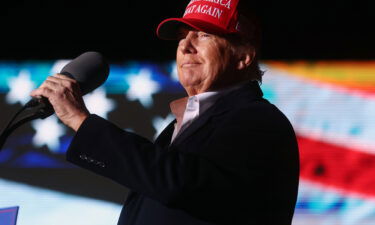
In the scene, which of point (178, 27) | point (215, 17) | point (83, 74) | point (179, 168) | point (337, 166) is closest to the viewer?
point (179, 168)

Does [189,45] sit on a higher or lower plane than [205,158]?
higher

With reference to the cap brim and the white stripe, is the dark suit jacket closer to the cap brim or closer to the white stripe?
the cap brim

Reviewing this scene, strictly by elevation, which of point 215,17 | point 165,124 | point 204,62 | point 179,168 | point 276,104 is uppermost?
point 215,17

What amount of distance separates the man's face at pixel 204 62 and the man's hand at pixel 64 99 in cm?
33

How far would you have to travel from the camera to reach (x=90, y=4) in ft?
9.38

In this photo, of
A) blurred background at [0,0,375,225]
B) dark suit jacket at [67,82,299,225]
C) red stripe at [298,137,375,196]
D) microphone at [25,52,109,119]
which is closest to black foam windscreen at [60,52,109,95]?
microphone at [25,52,109,119]

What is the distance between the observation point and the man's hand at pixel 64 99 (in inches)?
39.1

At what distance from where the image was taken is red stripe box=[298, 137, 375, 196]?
2.50 meters

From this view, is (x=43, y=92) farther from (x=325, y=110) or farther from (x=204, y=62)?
(x=325, y=110)

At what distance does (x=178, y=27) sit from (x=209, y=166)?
497 mm

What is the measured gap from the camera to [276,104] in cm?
258

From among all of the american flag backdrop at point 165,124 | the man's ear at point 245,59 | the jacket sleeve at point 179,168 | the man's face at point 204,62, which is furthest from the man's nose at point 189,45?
the american flag backdrop at point 165,124

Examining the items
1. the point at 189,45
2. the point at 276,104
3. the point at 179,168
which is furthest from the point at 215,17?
the point at 276,104

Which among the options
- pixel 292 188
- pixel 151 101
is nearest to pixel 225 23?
pixel 292 188
